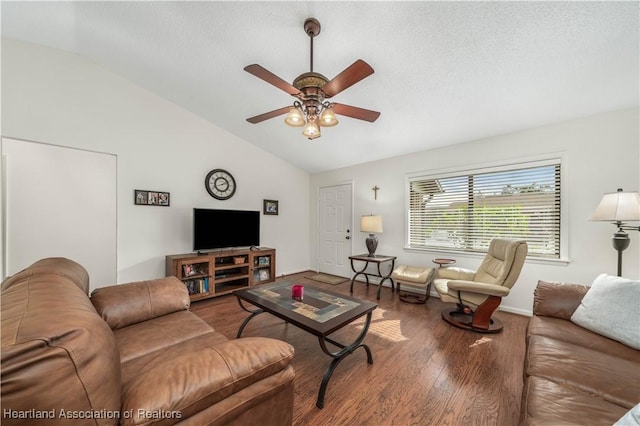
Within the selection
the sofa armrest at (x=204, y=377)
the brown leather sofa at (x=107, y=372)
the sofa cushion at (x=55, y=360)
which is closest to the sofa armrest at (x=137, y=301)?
the brown leather sofa at (x=107, y=372)

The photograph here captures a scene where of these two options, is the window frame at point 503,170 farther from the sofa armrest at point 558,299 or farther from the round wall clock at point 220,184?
the round wall clock at point 220,184

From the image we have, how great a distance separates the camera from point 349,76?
1.59 meters

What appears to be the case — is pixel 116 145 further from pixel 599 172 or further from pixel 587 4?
pixel 599 172

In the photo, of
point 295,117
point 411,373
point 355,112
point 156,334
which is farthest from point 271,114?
point 411,373

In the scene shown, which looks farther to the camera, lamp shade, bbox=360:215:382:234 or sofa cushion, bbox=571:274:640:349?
lamp shade, bbox=360:215:382:234

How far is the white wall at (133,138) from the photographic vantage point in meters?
2.69

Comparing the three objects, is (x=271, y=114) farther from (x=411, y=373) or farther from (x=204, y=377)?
(x=411, y=373)

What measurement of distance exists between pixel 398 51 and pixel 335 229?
3.40 m

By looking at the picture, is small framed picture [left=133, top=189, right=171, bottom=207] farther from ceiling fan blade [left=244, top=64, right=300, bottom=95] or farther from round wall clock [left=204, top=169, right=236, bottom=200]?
ceiling fan blade [left=244, top=64, right=300, bottom=95]

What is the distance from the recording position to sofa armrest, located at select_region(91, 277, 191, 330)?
1.57 metres

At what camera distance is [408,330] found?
2.54m

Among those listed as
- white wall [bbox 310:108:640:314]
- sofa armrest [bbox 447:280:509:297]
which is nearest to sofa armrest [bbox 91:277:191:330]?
sofa armrest [bbox 447:280:509:297]

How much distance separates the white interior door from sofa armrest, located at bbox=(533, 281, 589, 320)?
306 cm

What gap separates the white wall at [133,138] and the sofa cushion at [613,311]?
4199mm
